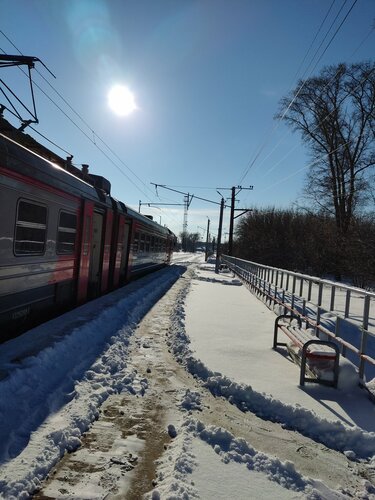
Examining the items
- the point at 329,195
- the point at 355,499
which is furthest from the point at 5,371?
the point at 329,195

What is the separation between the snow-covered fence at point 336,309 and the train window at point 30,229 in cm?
456

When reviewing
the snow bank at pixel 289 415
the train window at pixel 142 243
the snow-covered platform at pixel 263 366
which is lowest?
the snow bank at pixel 289 415

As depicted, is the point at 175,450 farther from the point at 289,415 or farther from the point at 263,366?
the point at 263,366

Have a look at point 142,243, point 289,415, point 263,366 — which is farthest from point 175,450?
point 142,243

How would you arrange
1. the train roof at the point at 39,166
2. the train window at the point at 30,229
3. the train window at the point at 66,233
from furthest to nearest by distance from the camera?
the train window at the point at 66,233, the train window at the point at 30,229, the train roof at the point at 39,166

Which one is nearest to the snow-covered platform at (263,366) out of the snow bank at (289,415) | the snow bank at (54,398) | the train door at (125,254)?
the snow bank at (289,415)

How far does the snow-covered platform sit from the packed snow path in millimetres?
341

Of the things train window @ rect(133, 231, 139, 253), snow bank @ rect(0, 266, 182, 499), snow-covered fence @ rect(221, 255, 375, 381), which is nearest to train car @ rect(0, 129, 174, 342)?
snow bank @ rect(0, 266, 182, 499)

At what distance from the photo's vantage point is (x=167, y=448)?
376 centimetres

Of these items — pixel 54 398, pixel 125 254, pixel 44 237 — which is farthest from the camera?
pixel 125 254

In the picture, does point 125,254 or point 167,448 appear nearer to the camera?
point 167,448

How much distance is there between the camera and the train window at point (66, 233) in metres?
8.02

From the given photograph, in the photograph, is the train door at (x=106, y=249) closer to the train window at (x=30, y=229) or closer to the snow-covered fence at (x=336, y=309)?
the snow-covered fence at (x=336, y=309)

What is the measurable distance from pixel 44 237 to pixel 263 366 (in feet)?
13.1
